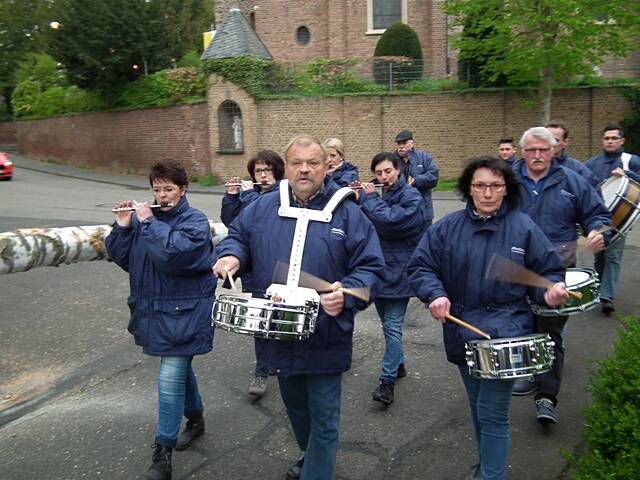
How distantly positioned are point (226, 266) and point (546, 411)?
2.63 m

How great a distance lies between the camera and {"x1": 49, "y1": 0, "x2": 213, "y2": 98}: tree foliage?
27.8 m

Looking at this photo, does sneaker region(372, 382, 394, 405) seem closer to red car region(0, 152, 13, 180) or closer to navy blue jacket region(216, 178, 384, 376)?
navy blue jacket region(216, 178, 384, 376)

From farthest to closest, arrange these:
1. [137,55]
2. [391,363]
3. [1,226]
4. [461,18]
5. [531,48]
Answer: [137,55] → [461,18] → [531,48] → [1,226] → [391,363]

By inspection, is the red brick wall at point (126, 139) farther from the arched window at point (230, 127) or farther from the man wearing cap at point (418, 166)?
the man wearing cap at point (418, 166)

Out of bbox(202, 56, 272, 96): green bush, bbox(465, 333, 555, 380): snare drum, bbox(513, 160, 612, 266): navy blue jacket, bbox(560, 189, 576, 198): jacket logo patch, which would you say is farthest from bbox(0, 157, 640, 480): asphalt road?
bbox(202, 56, 272, 96): green bush

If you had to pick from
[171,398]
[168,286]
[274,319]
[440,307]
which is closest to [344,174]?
[168,286]

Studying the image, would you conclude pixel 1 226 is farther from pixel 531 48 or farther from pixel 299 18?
pixel 299 18

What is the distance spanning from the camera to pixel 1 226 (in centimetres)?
1338

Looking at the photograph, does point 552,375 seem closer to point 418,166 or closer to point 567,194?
point 567,194

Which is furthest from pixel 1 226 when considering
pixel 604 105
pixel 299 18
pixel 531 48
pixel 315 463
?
pixel 299 18

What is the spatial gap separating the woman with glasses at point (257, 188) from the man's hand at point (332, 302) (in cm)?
224

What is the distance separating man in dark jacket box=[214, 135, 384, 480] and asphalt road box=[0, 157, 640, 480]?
773 millimetres

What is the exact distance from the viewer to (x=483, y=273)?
3672mm

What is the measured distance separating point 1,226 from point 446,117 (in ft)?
53.2
